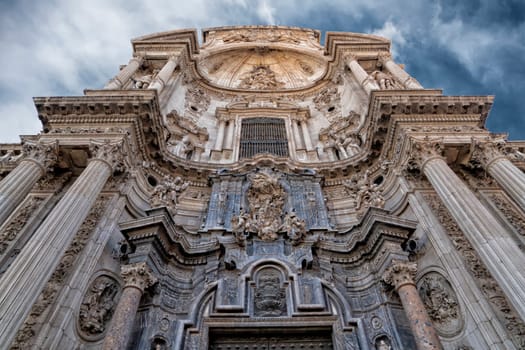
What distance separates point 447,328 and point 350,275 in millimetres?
3030

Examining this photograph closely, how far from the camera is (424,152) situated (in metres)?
11.6

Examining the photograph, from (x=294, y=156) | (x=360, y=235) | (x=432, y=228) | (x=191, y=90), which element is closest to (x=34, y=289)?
(x=360, y=235)

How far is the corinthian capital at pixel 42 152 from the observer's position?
1096cm

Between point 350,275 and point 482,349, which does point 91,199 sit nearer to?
point 350,275

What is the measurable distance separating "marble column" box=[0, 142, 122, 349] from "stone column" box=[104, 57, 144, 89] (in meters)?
6.19

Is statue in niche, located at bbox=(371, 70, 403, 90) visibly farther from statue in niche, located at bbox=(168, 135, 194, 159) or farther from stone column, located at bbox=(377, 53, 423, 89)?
statue in niche, located at bbox=(168, 135, 194, 159)

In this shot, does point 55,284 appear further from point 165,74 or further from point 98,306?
point 165,74

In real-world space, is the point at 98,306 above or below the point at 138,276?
below

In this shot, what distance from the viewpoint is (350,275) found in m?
11.1

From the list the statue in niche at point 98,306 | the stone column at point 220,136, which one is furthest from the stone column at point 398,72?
the statue in niche at point 98,306

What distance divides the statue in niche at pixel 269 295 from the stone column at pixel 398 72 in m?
11.2

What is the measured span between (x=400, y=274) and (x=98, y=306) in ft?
25.9

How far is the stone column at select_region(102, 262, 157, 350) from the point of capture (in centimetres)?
780

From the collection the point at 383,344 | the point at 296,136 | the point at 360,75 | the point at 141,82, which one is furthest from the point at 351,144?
the point at 141,82
